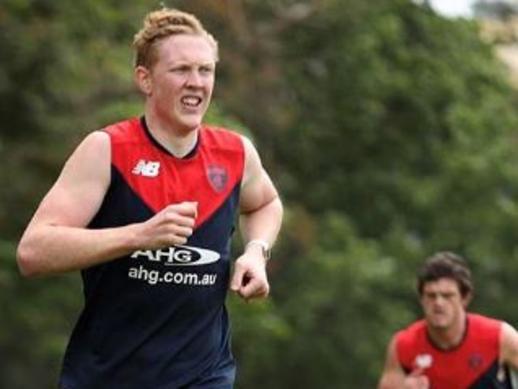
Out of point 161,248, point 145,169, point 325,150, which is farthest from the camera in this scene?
point 325,150

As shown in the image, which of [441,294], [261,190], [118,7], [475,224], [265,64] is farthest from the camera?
[475,224]

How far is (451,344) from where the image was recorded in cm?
978

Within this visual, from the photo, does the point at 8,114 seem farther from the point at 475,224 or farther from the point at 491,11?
the point at 491,11

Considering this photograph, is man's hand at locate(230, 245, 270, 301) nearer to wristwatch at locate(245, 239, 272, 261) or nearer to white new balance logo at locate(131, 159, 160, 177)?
wristwatch at locate(245, 239, 272, 261)

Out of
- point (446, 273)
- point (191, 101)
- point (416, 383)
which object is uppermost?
point (191, 101)

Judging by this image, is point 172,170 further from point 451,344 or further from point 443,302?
point 451,344

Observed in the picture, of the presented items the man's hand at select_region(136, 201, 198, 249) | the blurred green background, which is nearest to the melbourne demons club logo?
the man's hand at select_region(136, 201, 198, 249)

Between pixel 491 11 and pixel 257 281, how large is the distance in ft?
91.5

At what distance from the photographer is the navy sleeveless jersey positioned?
242 inches

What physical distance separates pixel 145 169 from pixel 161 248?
1.23ft

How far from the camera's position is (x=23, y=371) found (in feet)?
103

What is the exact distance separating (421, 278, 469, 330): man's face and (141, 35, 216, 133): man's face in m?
3.54

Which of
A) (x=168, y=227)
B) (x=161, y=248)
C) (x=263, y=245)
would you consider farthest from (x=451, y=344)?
(x=168, y=227)

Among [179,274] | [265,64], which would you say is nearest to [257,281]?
[179,274]
